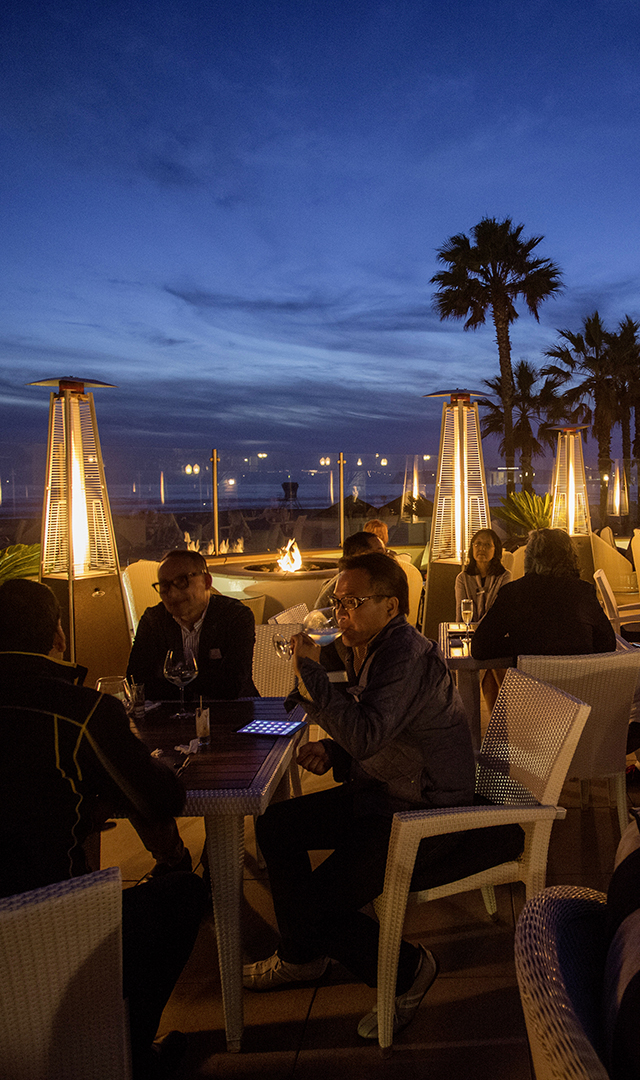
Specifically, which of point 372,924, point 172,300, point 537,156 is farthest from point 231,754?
point 172,300

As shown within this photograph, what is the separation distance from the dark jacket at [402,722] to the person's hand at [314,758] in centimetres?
26

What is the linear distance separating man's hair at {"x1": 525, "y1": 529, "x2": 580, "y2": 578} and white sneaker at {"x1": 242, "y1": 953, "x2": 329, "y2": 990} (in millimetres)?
2045

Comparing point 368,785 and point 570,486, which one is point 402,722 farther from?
point 570,486

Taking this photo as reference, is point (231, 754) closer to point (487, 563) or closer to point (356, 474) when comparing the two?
point (487, 563)

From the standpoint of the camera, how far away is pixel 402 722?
1977 mm

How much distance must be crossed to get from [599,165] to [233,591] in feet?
40.8

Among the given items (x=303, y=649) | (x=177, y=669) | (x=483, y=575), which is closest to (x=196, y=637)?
(x=177, y=669)

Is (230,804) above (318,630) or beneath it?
beneath

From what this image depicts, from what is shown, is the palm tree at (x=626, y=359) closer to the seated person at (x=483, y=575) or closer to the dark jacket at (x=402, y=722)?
the seated person at (x=483, y=575)

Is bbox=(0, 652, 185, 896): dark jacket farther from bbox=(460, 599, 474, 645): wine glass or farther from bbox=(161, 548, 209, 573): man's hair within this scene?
bbox=(460, 599, 474, 645): wine glass

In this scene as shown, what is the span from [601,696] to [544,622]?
1.77ft

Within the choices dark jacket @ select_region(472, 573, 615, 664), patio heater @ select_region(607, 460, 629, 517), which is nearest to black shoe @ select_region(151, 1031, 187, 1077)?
dark jacket @ select_region(472, 573, 615, 664)

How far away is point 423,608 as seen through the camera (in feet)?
23.7

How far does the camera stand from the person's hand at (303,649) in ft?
6.84
